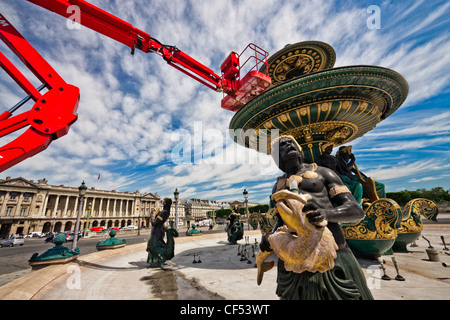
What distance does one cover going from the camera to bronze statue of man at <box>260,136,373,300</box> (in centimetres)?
176

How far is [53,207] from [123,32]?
77.5 m

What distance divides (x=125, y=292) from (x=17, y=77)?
16.3 feet

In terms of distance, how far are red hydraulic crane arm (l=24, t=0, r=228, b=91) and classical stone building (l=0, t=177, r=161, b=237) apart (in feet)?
127

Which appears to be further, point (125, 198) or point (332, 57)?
point (125, 198)

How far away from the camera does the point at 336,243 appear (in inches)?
77.5

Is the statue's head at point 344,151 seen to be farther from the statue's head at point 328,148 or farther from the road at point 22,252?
the road at point 22,252

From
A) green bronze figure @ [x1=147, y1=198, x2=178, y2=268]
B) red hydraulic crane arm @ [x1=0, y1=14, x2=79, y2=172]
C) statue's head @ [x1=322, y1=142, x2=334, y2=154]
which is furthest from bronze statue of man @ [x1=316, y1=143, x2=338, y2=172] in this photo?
red hydraulic crane arm @ [x1=0, y1=14, x2=79, y2=172]

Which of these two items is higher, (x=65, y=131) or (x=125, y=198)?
(x=125, y=198)

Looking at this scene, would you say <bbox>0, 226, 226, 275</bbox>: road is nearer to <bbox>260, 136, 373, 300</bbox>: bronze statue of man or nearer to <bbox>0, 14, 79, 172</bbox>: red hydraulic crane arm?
<bbox>0, 14, 79, 172</bbox>: red hydraulic crane arm

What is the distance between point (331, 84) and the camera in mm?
4254

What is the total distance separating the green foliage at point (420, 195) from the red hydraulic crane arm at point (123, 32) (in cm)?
4629

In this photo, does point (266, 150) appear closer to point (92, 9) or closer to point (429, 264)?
point (429, 264)

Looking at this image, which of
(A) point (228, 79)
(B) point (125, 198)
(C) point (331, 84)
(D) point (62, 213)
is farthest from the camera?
(B) point (125, 198)

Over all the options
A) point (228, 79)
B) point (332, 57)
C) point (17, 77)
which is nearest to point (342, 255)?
point (17, 77)
